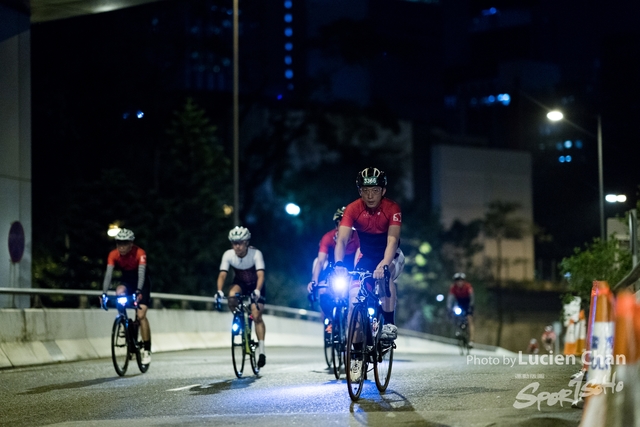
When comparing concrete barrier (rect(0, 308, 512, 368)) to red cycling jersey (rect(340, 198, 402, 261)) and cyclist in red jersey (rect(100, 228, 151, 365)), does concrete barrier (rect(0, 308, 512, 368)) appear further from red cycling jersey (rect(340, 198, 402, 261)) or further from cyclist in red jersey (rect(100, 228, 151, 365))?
red cycling jersey (rect(340, 198, 402, 261))

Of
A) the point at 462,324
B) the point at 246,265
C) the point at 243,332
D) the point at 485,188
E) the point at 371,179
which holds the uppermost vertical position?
the point at 485,188

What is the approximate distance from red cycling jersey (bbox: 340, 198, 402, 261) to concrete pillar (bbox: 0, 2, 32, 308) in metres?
12.4

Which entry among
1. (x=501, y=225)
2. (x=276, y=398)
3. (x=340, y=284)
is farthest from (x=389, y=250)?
(x=501, y=225)

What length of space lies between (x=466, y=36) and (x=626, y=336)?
143 metres

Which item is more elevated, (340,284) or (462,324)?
(340,284)

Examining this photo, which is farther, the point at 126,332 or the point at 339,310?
the point at 126,332

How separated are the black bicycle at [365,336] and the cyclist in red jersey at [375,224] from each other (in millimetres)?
150

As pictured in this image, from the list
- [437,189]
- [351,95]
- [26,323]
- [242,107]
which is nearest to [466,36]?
[351,95]

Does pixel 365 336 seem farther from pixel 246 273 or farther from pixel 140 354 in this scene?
pixel 140 354

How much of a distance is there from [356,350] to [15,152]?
47.7 ft

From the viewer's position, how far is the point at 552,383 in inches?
464

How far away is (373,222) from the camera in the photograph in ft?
36.7

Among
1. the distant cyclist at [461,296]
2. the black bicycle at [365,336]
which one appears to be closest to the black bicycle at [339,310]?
the black bicycle at [365,336]

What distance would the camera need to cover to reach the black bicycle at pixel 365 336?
Answer: 1038cm
